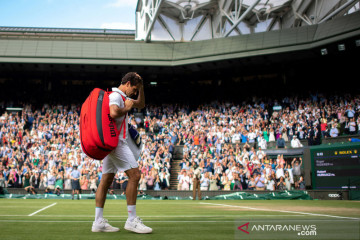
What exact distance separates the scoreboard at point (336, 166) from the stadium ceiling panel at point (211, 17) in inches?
774

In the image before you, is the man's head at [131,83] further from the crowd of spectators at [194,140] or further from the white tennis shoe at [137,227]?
the crowd of spectators at [194,140]

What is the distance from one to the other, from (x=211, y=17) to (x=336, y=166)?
26.4 m

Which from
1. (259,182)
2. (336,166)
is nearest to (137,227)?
(336,166)

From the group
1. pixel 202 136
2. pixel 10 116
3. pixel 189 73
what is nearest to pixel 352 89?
pixel 202 136

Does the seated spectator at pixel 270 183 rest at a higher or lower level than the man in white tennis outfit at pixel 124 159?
lower

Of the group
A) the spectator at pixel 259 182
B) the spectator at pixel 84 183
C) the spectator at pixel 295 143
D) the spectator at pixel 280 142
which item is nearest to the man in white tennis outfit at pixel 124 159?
the spectator at pixel 259 182

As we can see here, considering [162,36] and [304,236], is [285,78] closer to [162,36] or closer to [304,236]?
[162,36]

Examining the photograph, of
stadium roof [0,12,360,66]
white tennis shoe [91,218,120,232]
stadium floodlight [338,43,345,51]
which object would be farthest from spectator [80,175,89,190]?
stadium floodlight [338,43,345,51]

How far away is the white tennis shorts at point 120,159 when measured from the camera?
5.29 m

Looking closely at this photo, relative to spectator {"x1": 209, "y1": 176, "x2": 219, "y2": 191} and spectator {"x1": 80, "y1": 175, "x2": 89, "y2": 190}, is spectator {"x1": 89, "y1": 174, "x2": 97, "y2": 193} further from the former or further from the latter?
spectator {"x1": 209, "y1": 176, "x2": 219, "y2": 191}

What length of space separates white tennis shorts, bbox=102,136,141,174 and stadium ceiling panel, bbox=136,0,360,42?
30.9m

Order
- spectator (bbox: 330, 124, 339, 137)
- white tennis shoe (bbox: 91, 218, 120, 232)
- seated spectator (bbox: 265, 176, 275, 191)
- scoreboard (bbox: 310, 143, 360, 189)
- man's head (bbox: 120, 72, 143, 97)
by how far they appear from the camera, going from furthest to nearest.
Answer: spectator (bbox: 330, 124, 339, 137) → seated spectator (bbox: 265, 176, 275, 191) → scoreboard (bbox: 310, 143, 360, 189) → man's head (bbox: 120, 72, 143, 97) → white tennis shoe (bbox: 91, 218, 120, 232)

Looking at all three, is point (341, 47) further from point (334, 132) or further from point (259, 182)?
point (259, 182)

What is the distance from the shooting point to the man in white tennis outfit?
16.8 feet
